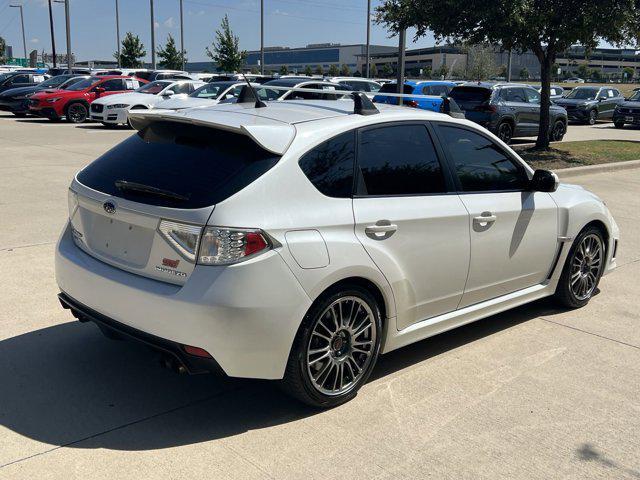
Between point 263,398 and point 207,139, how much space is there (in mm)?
1513

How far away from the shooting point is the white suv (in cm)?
338

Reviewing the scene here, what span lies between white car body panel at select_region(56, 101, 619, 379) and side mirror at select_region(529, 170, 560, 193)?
20 centimetres

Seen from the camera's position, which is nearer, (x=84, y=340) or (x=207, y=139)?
(x=207, y=139)

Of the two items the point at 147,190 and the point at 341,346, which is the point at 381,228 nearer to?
the point at 341,346

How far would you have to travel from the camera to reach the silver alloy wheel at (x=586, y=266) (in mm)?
5617

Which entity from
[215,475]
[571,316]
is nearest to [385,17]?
[571,316]

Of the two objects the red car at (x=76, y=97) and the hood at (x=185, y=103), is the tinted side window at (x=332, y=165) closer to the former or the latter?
the hood at (x=185, y=103)

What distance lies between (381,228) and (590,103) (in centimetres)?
2972

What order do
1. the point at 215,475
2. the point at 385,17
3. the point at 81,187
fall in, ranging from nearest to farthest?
1. the point at 215,475
2. the point at 81,187
3. the point at 385,17

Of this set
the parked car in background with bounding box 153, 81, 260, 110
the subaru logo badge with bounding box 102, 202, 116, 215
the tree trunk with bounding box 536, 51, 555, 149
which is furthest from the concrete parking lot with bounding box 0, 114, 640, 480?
the parked car in background with bounding box 153, 81, 260, 110

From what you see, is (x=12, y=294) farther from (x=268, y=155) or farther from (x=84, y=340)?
(x=268, y=155)

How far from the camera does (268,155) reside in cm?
363

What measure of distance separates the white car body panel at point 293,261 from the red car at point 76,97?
2108 cm

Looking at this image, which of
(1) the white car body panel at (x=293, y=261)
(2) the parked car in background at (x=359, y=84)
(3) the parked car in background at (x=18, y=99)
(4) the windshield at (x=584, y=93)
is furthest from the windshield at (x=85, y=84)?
(1) the white car body panel at (x=293, y=261)
